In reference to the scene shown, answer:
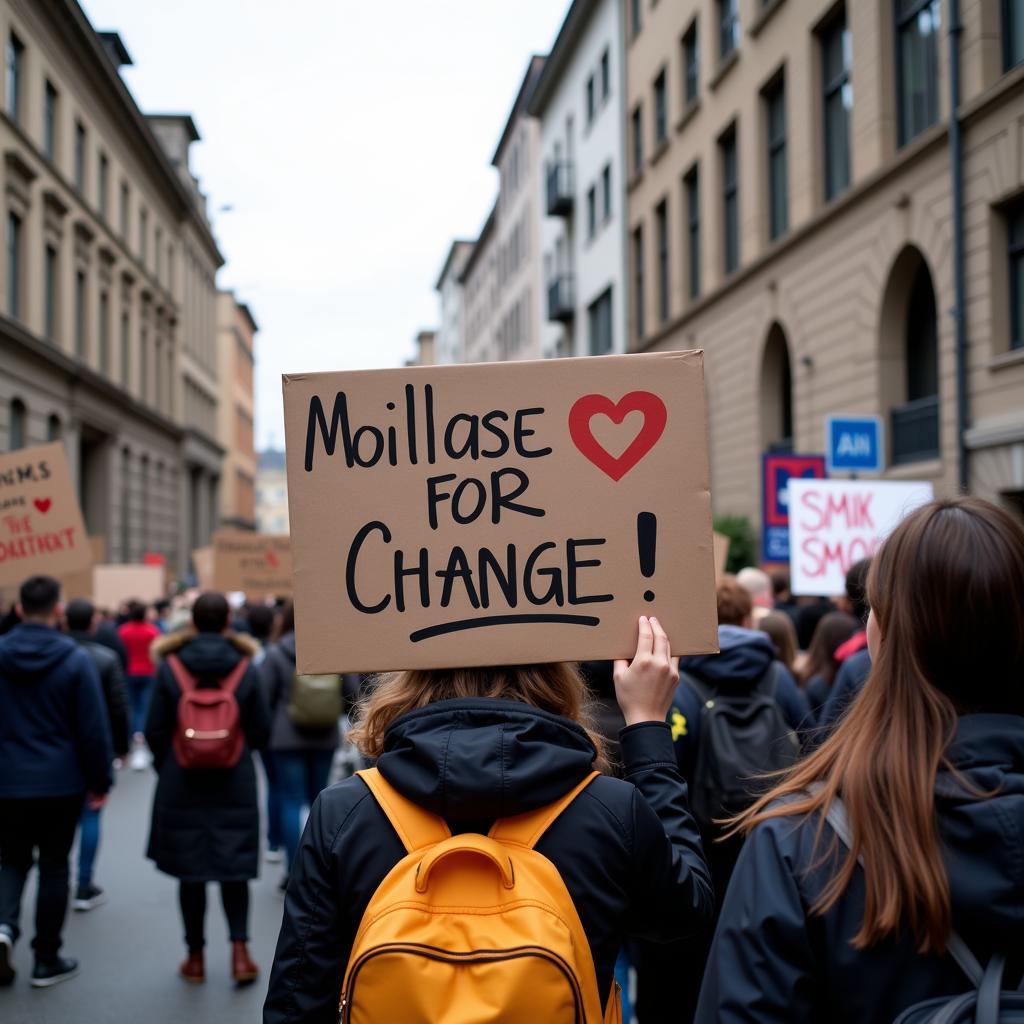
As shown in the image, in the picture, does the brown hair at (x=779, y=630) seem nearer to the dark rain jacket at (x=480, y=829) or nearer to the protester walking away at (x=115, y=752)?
the dark rain jacket at (x=480, y=829)

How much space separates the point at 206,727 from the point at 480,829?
4.10 metres

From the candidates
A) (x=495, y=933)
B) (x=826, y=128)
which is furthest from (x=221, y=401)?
(x=495, y=933)

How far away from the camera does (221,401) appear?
68.8 meters

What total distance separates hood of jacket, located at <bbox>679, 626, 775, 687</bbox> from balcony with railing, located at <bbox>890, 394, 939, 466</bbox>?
1225 centimetres

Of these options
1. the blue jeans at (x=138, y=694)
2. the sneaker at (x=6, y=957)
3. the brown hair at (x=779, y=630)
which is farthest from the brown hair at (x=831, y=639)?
the blue jeans at (x=138, y=694)

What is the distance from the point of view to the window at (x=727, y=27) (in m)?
23.2

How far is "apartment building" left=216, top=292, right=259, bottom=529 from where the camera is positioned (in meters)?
70.8

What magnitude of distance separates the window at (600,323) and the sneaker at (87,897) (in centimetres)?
2670

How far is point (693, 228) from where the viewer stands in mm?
26578

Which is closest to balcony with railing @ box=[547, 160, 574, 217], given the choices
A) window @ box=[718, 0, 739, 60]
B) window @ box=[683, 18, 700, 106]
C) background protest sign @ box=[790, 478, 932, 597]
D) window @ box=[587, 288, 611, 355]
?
window @ box=[587, 288, 611, 355]

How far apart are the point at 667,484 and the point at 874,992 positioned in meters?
1.08

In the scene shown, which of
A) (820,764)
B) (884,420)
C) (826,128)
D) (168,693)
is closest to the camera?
(820,764)

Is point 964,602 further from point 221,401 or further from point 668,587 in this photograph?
point 221,401

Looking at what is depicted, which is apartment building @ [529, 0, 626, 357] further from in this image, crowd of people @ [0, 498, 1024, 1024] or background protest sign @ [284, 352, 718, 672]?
crowd of people @ [0, 498, 1024, 1024]
